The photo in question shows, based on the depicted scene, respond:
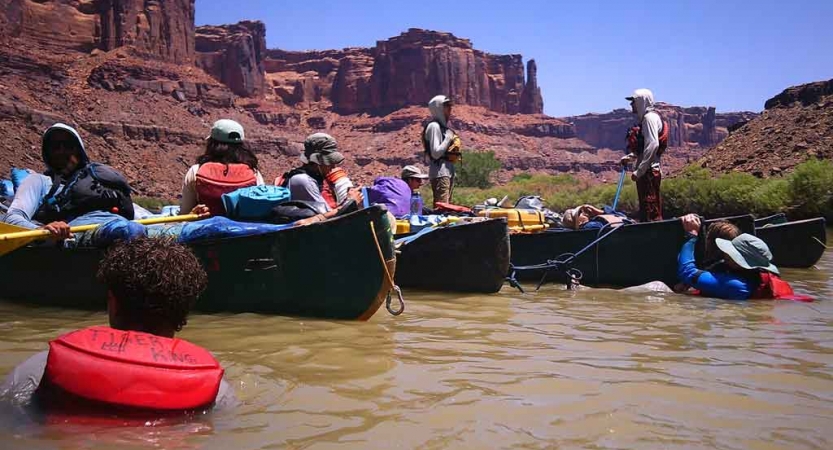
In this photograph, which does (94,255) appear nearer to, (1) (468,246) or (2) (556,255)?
(1) (468,246)

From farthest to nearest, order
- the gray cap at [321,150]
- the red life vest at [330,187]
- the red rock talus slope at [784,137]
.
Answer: the red rock talus slope at [784,137] < the red life vest at [330,187] < the gray cap at [321,150]

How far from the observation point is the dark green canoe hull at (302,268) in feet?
17.3

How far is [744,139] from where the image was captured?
28562mm

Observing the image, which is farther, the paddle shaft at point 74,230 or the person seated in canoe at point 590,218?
the person seated in canoe at point 590,218

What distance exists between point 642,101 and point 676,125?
140968 millimetres

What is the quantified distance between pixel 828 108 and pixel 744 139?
3022 mm

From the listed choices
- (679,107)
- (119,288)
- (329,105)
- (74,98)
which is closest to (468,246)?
(119,288)

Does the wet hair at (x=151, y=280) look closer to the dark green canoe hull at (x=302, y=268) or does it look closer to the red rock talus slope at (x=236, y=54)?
the dark green canoe hull at (x=302, y=268)

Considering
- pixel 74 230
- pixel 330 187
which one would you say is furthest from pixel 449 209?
pixel 74 230

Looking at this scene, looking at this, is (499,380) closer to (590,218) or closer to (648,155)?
(648,155)

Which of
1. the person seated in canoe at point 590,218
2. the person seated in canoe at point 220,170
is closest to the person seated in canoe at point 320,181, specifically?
the person seated in canoe at point 220,170

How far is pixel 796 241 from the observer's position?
9852 millimetres

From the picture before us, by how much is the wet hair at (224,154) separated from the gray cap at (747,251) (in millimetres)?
4007

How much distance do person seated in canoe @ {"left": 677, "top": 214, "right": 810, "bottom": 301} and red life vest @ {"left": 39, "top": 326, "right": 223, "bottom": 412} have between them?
16.8ft
